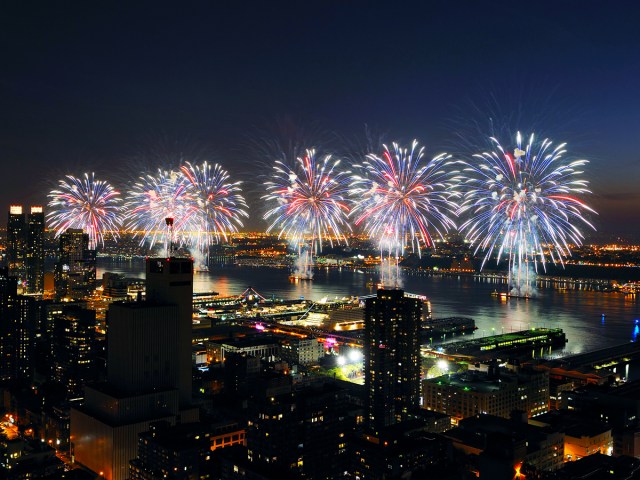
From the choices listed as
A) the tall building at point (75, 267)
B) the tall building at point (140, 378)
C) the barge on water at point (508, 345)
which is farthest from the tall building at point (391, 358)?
the tall building at point (75, 267)

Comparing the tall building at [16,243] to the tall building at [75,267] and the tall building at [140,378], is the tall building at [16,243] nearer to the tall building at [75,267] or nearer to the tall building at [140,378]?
the tall building at [75,267]

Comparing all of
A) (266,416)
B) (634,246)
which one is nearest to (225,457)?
(266,416)

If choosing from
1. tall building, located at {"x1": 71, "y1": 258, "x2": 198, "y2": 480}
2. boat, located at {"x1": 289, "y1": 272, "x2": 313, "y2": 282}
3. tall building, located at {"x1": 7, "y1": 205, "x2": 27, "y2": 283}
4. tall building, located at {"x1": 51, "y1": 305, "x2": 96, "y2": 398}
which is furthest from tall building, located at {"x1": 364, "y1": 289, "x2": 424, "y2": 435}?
boat, located at {"x1": 289, "y1": 272, "x2": 313, "y2": 282}

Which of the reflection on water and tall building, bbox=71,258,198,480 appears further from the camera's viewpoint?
the reflection on water

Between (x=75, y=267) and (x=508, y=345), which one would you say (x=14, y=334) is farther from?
(x=508, y=345)

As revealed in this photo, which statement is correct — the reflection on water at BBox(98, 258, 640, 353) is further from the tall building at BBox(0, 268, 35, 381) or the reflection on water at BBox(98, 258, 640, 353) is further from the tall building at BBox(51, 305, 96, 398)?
the tall building at BBox(0, 268, 35, 381)

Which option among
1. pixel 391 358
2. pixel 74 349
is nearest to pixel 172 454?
pixel 391 358

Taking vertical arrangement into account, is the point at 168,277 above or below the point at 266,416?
above

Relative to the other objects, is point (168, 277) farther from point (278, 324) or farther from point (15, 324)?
point (278, 324)
